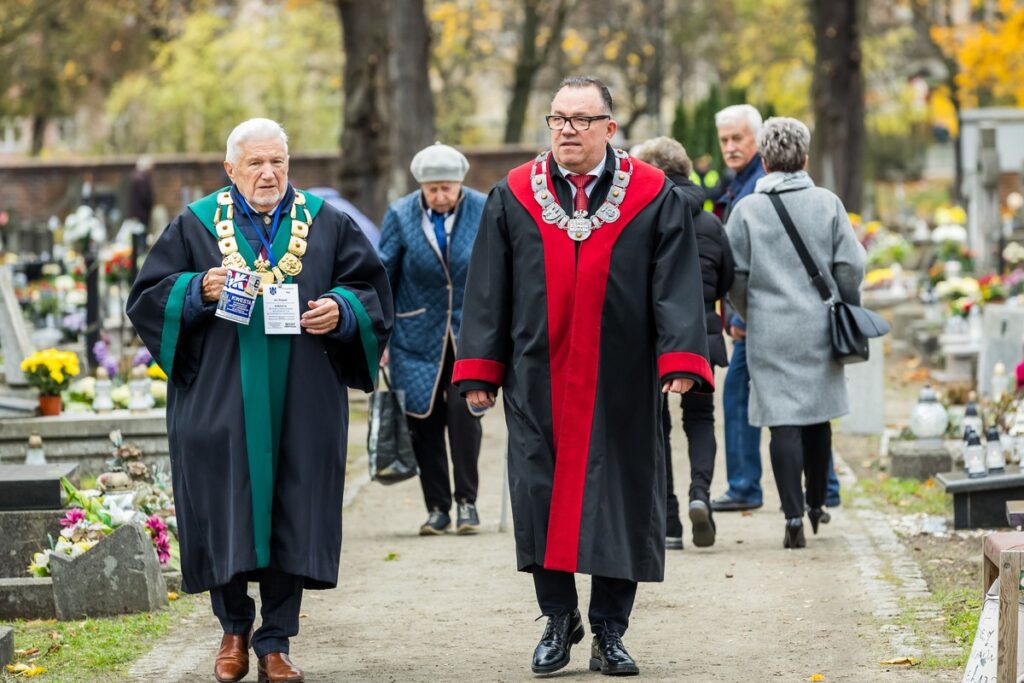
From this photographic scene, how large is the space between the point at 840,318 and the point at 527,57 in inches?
1243

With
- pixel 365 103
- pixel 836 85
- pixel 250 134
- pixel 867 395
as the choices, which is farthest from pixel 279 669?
pixel 836 85

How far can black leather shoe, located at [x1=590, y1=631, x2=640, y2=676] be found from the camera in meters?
6.42

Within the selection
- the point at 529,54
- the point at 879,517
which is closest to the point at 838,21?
the point at 529,54

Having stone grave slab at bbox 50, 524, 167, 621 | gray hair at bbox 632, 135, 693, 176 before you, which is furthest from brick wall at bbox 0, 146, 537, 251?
stone grave slab at bbox 50, 524, 167, 621

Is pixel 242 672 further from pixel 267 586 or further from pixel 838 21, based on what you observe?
pixel 838 21

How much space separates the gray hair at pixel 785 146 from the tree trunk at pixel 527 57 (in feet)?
98.7

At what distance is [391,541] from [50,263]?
33.5ft

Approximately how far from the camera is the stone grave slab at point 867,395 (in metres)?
13.3

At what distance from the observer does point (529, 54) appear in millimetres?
39656

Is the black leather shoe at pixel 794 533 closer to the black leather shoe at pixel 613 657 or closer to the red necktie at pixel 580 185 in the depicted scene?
the black leather shoe at pixel 613 657

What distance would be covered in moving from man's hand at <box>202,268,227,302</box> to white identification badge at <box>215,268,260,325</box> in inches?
1.3

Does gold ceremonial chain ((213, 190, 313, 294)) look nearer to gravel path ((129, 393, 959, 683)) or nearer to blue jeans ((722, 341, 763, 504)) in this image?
gravel path ((129, 393, 959, 683))

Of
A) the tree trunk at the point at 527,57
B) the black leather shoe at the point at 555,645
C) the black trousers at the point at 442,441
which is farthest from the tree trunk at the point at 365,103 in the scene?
the tree trunk at the point at 527,57

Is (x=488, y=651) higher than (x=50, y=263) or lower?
lower
